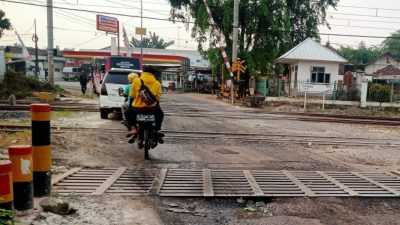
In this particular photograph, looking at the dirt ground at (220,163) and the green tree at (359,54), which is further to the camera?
the green tree at (359,54)

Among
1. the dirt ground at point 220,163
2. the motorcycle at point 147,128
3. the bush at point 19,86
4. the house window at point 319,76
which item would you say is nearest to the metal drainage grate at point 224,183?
the dirt ground at point 220,163

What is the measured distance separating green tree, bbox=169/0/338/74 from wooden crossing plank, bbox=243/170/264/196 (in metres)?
29.1

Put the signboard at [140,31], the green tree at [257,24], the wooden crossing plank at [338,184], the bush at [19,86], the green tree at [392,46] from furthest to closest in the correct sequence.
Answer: the green tree at [392,46] → the signboard at [140,31] → the green tree at [257,24] → the bush at [19,86] → the wooden crossing plank at [338,184]

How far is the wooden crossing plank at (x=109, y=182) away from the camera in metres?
5.16

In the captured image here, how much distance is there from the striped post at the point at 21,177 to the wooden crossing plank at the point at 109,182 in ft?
3.28

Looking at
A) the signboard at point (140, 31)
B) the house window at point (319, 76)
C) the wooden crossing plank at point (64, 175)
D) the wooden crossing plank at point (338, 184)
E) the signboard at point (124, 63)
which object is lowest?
the wooden crossing plank at point (338, 184)

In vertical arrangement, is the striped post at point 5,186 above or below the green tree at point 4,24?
below

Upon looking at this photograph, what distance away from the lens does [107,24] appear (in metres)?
60.6

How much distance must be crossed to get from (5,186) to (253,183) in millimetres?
3335

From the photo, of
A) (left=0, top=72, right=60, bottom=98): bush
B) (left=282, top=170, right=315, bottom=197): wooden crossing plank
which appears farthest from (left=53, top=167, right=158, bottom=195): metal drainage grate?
(left=0, top=72, right=60, bottom=98): bush

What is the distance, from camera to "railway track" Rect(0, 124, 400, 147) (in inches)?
410

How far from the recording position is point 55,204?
14.1 feet

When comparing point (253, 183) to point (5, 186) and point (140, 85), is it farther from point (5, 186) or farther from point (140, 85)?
point (5, 186)

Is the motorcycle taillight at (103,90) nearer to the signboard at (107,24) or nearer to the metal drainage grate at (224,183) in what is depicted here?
the metal drainage grate at (224,183)
